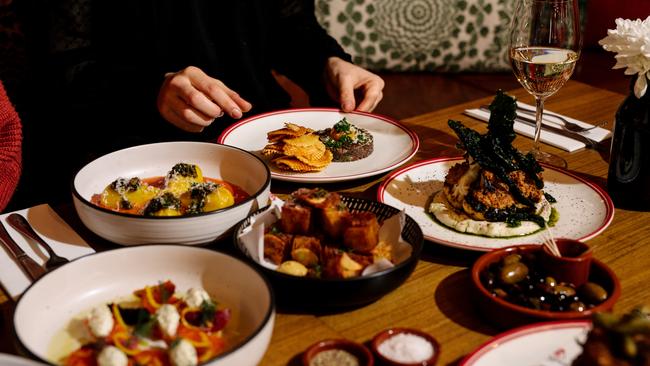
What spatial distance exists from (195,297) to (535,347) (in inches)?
18.7

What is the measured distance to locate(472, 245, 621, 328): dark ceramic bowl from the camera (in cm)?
103

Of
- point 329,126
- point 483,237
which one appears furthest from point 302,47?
point 483,237

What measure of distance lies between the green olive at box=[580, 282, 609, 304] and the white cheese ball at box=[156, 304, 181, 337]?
606 millimetres

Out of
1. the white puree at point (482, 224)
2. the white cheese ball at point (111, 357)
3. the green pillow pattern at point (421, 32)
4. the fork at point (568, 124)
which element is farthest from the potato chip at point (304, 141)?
the green pillow pattern at point (421, 32)

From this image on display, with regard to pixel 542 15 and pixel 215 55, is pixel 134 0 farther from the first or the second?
pixel 542 15

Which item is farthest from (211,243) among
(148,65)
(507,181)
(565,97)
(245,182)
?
(565,97)

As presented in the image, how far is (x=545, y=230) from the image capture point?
1348 millimetres

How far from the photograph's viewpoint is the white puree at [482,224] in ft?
4.34

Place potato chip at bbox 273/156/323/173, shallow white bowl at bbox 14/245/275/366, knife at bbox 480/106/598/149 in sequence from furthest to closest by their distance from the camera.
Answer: knife at bbox 480/106/598/149
potato chip at bbox 273/156/323/173
shallow white bowl at bbox 14/245/275/366

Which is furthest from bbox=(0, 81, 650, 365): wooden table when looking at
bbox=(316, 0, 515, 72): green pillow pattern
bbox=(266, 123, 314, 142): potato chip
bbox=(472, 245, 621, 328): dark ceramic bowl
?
bbox=(316, 0, 515, 72): green pillow pattern

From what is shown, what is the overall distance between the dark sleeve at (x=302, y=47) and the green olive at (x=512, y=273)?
128 cm

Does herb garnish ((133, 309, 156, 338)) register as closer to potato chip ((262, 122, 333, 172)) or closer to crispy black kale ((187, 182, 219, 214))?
crispy black kale ((187, 182, 219, 214))

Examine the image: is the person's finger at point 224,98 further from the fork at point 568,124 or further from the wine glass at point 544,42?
the fork at point 568,124

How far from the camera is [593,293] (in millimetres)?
1079
